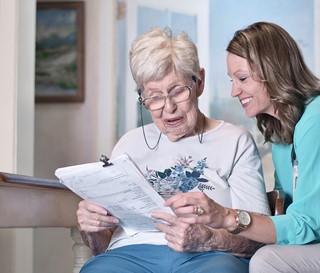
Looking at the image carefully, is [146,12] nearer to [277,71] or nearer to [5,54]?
[5,54]

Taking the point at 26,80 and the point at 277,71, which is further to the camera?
the point at 26,80

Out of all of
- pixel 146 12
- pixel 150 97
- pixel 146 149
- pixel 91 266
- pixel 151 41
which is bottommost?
pixel 91 266

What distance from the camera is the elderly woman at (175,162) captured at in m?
2.16

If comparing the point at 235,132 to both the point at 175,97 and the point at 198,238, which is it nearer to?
the point at 175,97

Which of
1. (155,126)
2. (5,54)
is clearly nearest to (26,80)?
(5,54)

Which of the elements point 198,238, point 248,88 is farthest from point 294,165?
point 198,238

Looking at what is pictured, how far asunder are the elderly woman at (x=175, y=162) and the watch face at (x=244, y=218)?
0.16 metres

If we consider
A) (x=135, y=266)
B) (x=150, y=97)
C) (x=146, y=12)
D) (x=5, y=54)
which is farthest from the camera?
(x=146, y=12)

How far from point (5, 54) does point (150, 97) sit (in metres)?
1.14

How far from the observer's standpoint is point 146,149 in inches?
93.7

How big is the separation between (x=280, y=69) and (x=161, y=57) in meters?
0.37

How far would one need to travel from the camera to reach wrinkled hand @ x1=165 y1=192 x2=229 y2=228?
1874 mm

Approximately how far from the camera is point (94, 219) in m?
2.22

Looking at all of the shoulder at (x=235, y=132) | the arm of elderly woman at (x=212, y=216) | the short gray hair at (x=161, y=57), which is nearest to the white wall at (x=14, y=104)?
the short gray hair at (x=161, y=57)
